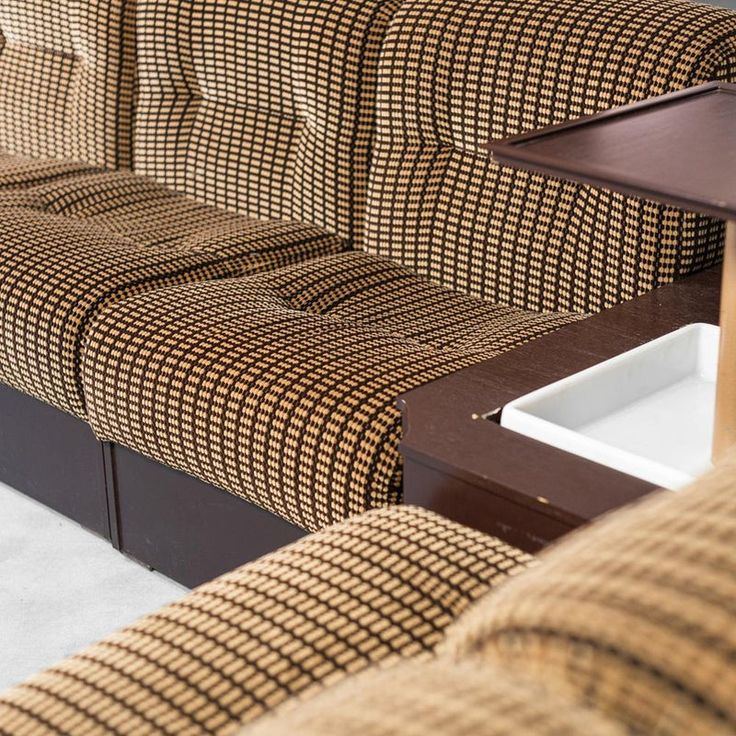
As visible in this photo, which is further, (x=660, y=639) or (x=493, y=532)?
(x=493, y=532)

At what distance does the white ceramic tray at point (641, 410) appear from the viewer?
4.48ft

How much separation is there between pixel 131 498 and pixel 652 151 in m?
1.15

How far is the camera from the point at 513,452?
1.37m

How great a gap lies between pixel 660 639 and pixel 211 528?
143 cm

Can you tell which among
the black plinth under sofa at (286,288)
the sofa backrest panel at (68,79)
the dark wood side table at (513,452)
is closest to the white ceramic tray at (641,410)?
the dark wood side table at (513,452)

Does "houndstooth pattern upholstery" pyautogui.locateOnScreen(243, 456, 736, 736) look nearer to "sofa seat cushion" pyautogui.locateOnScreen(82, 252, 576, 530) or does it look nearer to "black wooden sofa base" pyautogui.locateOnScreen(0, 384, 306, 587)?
"sofa seat cushion" pyautogui.locateOnScreen(82, 252, 576, 530)

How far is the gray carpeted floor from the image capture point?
1.89 m

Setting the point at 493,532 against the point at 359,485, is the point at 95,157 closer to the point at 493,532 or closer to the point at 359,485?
the point at 359,485

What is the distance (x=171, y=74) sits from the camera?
2619mm

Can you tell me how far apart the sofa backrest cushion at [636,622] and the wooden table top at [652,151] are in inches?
19.7

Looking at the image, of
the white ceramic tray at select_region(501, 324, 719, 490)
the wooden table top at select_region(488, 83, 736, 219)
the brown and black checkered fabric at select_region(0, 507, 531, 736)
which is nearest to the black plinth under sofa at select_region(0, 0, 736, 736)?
the brown and black checkered fabric at select_region(0, 507, 531, 736)

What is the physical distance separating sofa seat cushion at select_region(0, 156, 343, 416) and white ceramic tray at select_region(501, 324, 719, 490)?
84cm

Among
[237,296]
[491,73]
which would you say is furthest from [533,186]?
[237,296]

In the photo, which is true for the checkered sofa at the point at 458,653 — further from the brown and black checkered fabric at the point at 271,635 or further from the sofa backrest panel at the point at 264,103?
the sofa backrest panel at the point at 264,103
